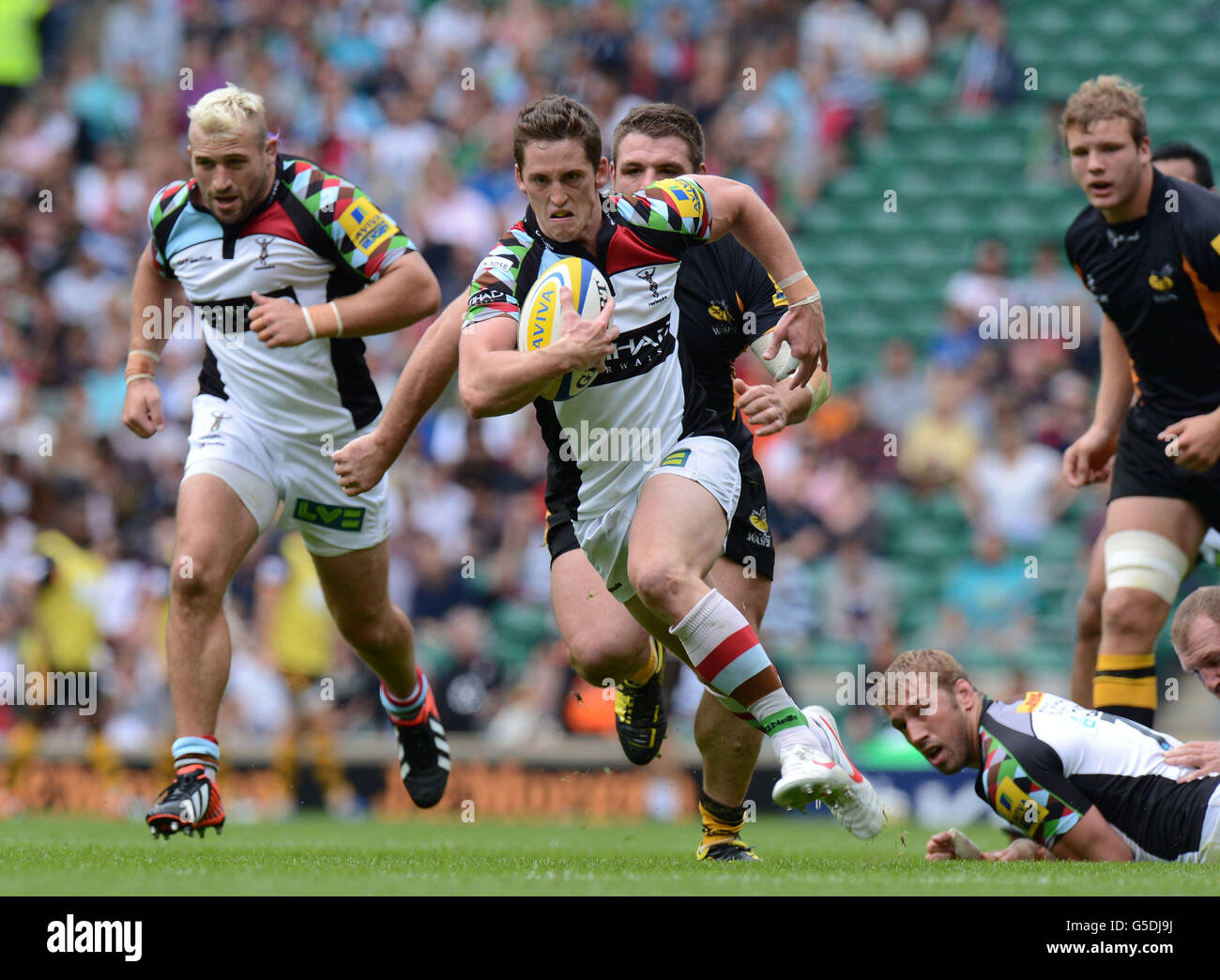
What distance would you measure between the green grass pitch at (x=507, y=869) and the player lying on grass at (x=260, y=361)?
769mm

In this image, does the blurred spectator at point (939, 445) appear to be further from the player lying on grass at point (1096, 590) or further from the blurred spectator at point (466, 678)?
the player lying on grass at point (1096, 590)

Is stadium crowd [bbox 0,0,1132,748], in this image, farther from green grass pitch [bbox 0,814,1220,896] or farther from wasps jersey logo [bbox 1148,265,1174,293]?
Answer: wasps jersey logo [bbox 1148,265,1174,293]

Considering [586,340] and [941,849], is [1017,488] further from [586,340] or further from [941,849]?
[586,340]

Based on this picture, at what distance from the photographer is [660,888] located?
14.7ft

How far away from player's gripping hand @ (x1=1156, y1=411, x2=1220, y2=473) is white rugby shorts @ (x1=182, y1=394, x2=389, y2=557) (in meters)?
3.33

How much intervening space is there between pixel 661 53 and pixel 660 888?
13.0 m

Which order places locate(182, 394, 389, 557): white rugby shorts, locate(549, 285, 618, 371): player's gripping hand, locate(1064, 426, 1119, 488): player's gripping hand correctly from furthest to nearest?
locate(1064, 426, 1119, 488): player's gripping hand
locate(182, 394, 389, 557): white rugby shorts
locate(549, 285, 618, 371): player's gripping hand

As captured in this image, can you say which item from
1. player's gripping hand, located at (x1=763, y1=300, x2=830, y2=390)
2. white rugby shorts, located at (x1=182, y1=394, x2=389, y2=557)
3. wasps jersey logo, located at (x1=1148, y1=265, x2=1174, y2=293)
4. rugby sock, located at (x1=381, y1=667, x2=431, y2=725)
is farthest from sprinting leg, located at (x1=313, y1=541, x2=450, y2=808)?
wasps jersey logo, located at (x1=1148, y1=265, x2=1174, y2=293)

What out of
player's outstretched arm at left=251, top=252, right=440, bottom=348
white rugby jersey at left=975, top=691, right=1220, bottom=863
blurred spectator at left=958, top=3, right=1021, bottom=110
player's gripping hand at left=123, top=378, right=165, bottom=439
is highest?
blurred spectator at left=958, top=3, right=1021, bottom=110

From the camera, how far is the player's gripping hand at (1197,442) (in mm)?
6387

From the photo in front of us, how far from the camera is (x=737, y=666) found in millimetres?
5199

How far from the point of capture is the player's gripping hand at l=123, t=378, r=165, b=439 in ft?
21.5

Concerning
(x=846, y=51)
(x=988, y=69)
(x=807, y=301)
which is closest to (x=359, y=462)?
(x=807, y=301)

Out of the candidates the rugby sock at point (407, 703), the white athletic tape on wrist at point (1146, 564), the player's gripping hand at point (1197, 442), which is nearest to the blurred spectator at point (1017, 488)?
the white athletic tape on wrist at point (1146, 564)
